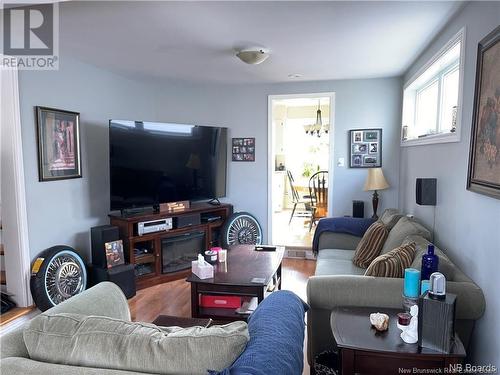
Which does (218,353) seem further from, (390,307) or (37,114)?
(37,114)

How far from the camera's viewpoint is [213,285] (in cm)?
247

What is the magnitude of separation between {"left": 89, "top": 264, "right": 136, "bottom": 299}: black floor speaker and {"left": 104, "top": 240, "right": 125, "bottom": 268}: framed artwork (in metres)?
0.05

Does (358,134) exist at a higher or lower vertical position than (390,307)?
higher

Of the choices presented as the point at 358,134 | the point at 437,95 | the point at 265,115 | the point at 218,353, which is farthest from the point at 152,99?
the point at 218,353

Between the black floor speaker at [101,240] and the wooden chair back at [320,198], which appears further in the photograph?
the wooden chair back at [320,198]

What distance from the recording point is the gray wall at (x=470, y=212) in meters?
1.67

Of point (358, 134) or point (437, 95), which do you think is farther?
point (358, 134)

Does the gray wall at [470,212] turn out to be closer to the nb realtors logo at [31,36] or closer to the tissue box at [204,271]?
the tissue box at [204,271]

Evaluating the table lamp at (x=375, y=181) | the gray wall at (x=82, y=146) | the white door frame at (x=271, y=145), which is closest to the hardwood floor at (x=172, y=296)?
the white door frame at (x=271, y=145)

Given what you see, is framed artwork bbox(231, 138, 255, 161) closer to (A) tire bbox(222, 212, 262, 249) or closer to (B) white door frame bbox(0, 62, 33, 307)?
(A) tire bbox(222, 212, 262, 249)

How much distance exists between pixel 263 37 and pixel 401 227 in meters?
1.90

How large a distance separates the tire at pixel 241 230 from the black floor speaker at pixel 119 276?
4.17 ft

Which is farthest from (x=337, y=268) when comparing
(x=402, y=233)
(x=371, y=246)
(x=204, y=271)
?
(x=204, y=271)

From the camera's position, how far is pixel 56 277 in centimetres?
288
